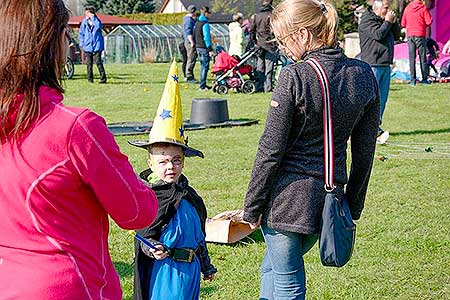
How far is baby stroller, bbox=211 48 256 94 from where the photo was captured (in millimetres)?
18969

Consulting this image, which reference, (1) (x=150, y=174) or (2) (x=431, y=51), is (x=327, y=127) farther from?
(2) (x=431, y=51)

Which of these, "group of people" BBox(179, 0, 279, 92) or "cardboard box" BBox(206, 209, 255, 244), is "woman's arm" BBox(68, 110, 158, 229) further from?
"group of people" BBox(179, 0, 279, 92)

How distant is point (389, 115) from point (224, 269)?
9304mm

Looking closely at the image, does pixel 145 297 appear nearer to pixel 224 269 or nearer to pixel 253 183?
pixel 253 183

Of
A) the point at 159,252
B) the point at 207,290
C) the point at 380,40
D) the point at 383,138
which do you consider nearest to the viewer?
the point at 159,252

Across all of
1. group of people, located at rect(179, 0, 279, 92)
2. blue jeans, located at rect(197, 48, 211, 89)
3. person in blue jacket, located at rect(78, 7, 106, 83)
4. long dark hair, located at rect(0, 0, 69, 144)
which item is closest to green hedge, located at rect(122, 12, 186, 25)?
group of people, located at rect(179, 0, 279, 92)

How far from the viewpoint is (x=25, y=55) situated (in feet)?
7.73

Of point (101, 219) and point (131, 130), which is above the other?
point (101, 219)

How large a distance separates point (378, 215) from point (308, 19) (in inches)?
158

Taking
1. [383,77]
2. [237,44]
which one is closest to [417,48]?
[237,44]

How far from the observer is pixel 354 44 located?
29.0 meters

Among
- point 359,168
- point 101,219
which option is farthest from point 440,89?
point 101,219

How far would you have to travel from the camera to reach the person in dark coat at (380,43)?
1131 centimetres

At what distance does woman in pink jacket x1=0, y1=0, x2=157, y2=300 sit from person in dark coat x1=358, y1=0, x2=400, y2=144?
9.12 metres
